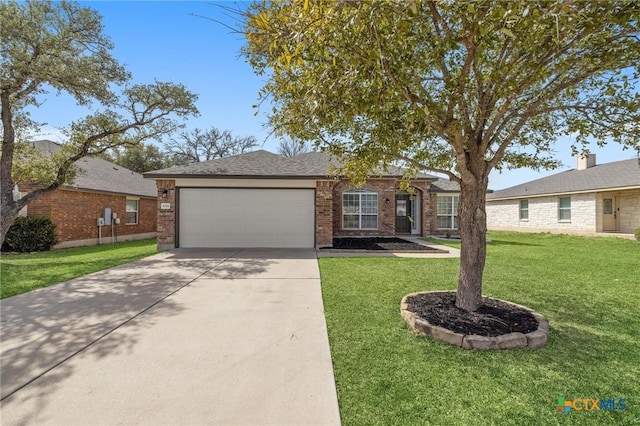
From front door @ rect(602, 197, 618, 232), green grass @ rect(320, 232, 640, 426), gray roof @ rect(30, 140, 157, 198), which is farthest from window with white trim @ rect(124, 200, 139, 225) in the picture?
front door @ rect(602, 197, 618, 232)

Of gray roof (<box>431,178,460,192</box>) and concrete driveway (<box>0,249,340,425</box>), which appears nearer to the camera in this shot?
concrete driveway (<box>0,249,340,425</box>)

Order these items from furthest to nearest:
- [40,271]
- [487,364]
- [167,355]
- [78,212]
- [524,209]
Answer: [524,209]
[78,212]
[40,271]
[167,355]
[487,364]

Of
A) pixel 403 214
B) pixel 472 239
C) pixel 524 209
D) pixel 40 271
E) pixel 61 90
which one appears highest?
pixel 61 90

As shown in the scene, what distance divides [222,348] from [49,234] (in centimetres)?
1298

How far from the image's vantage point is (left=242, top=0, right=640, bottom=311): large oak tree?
267 cm

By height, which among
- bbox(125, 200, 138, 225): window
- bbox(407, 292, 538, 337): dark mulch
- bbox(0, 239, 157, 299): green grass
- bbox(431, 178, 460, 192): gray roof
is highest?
bbox(431, 178, 460, 192): gray roof

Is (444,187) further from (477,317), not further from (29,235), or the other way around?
(29,235)

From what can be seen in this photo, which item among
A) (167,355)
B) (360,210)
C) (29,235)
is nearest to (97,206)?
(29,235)

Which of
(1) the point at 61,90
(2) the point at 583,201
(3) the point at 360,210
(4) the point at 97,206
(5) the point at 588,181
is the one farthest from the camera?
(5) the point at 588,181

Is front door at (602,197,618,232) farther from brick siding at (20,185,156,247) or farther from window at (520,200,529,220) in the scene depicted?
brick siding at (20,185,156,247)

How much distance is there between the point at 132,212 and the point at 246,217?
30.3ft

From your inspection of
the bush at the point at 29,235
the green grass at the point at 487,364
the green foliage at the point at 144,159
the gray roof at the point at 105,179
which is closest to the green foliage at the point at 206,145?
the green foliage at the point at 144,159

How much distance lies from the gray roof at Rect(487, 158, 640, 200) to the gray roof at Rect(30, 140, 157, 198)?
79.5 ft

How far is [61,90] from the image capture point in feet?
32.0
